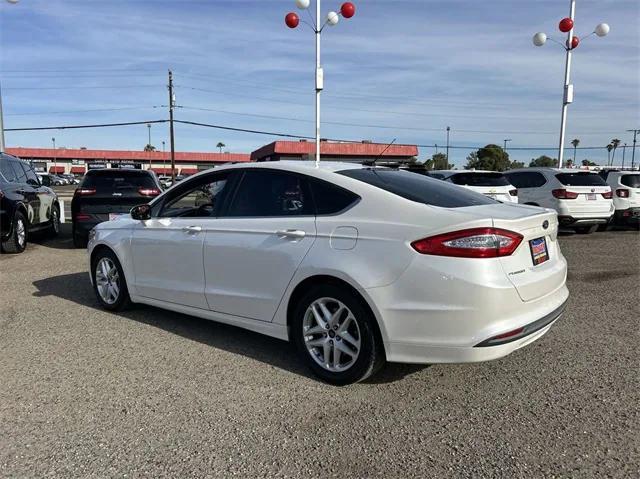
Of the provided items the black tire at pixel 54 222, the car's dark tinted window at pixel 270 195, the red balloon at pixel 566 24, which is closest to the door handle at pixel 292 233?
the car's dark tinted window at pixel 270 195

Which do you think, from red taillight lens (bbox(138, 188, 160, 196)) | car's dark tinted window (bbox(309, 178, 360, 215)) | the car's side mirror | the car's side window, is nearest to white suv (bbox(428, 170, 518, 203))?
red taillight lens (bbox(138, 188, 160, 196))

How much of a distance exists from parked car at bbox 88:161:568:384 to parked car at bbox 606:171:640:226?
35.3ft

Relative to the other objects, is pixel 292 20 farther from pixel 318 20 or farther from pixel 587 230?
pixel 587 230

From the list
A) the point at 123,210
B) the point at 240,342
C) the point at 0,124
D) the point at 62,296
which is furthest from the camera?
the point at 0,124

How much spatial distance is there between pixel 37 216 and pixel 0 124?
684cm

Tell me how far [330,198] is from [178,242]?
1.68 meters

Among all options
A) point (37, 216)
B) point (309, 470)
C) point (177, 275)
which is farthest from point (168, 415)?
point (37, 216)

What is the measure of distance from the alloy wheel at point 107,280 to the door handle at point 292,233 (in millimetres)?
2477

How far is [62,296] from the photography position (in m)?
6.43

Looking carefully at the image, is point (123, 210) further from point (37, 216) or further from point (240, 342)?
point (240, 342)

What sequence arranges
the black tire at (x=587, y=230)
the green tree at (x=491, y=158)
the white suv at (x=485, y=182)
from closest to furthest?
the white suv at (x=485, y=182)
the black tire at (x=587, y=230)
the green tree at (x=491, y=158)

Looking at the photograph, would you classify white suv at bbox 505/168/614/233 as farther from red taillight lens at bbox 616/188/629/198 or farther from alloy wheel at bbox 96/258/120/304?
alloy wheel at bbox 96/258/120/304

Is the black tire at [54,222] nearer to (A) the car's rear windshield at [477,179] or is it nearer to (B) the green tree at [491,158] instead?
(A) the car's rear windshield at [477,179]

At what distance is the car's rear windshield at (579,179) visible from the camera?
11711 mm
